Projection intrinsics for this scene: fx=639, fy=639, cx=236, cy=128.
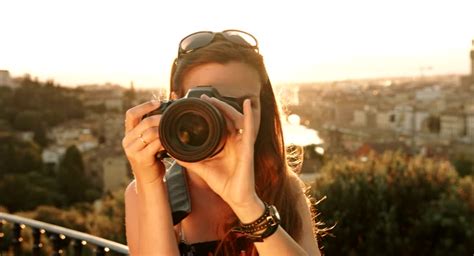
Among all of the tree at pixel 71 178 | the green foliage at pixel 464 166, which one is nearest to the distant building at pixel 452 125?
the green foliage at pixel 464 166

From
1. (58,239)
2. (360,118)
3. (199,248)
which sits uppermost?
(199,248)

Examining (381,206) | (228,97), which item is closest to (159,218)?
(228,97)

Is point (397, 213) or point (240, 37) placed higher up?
point (240, 37)

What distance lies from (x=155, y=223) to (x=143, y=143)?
16 cm

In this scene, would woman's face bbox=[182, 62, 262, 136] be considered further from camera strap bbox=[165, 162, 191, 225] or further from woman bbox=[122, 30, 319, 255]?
camera strap bbox=[165, 162, 191, 225]

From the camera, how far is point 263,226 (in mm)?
1214

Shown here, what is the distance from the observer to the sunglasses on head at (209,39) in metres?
1.41

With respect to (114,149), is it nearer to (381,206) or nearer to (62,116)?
(62,116)

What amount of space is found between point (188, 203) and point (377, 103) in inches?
2643

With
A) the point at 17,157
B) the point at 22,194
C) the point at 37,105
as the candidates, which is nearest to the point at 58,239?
the point at 22,194

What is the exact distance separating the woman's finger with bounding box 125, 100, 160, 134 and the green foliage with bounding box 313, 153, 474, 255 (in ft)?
15.3

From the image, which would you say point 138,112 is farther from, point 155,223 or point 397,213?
point 397,213

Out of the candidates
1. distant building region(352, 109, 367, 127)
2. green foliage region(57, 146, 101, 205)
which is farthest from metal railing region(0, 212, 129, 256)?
distant building region(352, 109, 367, 127)

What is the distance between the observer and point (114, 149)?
146 feet
